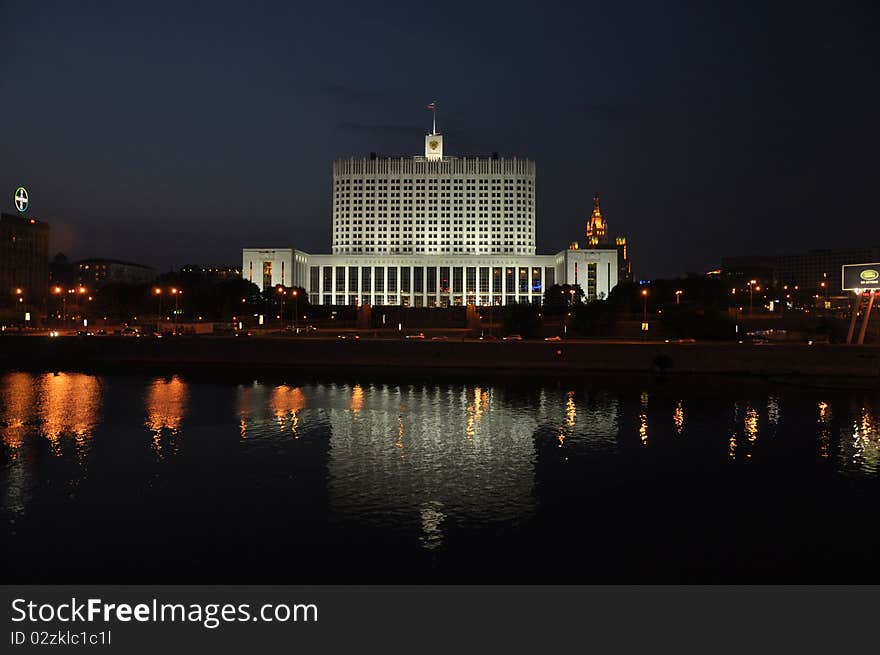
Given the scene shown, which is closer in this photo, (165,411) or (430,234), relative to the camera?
(165,411)

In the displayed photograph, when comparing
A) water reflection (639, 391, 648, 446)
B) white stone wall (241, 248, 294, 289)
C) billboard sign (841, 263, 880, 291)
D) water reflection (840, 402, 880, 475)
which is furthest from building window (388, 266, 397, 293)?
water reflection (840, 402, 880, 475)

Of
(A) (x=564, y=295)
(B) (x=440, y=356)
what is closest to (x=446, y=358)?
(B) (x=440, y=356)

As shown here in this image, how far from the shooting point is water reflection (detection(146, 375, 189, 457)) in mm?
26577

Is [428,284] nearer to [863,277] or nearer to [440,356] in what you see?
[440,356]

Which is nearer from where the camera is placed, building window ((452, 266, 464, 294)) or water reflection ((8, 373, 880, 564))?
water reflection ((8, 373, 880, 564))

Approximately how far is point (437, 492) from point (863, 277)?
50.5 meters

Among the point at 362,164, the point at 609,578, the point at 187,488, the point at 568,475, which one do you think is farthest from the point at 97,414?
the point at 362,164

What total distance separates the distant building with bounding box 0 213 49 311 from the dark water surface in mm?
110256

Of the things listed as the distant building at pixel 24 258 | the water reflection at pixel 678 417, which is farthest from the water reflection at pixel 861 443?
the distant building at pixel 24 258

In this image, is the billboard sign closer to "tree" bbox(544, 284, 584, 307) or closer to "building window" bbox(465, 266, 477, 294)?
"tree" bbox(544, 284, 584, 307)

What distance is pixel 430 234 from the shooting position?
158 metres

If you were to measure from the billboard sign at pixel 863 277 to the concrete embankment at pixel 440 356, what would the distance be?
26.2 feet

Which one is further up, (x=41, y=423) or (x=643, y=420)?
(x=41, y=423)
